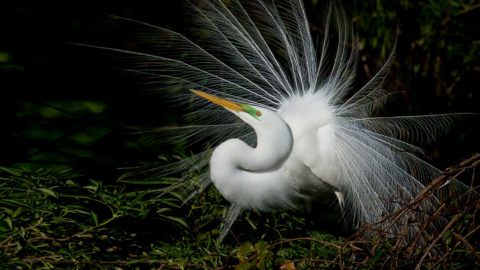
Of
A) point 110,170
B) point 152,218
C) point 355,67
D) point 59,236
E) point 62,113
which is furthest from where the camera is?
point 62,113

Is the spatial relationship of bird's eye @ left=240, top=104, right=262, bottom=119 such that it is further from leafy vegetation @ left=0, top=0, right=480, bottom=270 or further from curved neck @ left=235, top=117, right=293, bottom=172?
leafy vegetation @ left=0, top=0, right=480, bottom=270

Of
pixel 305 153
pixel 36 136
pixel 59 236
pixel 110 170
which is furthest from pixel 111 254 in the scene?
pixel 36 136

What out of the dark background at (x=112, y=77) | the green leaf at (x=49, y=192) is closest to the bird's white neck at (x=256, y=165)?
the green leaf at (x=49, y=192)

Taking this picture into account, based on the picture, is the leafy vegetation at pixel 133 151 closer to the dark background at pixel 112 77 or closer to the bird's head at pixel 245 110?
the dark background at pixel 112 77

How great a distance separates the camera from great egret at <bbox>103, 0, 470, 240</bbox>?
8.27 ft

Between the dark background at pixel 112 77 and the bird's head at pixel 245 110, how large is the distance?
3.75 ft

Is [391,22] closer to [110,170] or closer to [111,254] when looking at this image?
[110,170]

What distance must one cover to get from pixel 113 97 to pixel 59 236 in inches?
84.8

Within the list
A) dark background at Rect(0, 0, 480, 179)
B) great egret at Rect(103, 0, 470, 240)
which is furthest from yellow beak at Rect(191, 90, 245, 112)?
dark background at Rect(0, 0, 480, 179)

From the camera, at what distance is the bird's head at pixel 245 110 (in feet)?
7.14

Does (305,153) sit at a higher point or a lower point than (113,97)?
higher

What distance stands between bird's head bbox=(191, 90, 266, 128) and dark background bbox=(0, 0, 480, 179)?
45.0 inches

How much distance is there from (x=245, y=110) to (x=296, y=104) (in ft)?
1.56

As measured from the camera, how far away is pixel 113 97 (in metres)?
3.97
